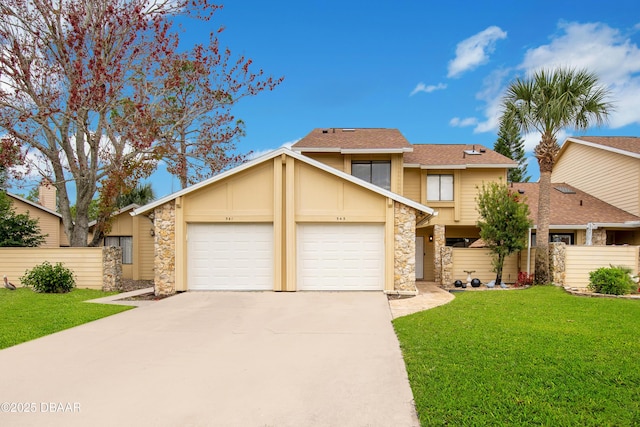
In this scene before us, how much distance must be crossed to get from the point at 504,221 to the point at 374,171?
5348mm

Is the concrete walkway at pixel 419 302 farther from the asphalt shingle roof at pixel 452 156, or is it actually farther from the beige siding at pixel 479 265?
the asphalt shingle roof at pixel 452 156

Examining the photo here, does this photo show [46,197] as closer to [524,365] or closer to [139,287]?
[139,287]

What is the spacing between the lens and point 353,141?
1736 centimetres

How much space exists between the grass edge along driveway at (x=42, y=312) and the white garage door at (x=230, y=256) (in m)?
2.76

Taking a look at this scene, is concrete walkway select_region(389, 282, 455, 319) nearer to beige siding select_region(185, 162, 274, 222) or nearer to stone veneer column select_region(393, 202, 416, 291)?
stone veneer column select_region(393, 202, 416, 291)

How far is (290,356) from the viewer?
611 centimetres

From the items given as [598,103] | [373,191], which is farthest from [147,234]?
[598,103]

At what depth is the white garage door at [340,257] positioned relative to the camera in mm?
12680

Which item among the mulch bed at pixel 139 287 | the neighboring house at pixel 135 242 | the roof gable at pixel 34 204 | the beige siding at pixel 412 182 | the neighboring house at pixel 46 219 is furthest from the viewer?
the neighboring house at pixel 46 219

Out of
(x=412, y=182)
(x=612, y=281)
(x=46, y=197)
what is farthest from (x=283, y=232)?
(x=46, y=197)

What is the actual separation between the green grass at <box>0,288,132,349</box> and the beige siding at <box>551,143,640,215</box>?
20022 mm

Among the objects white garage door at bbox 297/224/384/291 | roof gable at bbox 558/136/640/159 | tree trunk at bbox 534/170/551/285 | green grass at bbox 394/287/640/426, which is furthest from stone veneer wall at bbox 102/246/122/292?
roof gable at bbox 558/136/640/159

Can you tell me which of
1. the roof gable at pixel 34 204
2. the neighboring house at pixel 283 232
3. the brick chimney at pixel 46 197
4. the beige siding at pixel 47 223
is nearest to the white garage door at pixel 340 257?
the neighboring house at pixel 283 232

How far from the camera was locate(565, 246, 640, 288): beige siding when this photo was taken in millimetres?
13125
